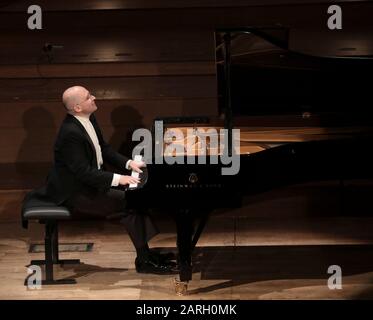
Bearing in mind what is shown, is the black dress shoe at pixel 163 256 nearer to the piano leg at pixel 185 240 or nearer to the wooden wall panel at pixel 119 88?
the piano leg at pixel 185 240

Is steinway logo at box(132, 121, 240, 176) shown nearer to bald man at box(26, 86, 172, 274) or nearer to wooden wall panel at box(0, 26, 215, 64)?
bald man at box(26, 86, 172, 274)

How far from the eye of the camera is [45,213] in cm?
460

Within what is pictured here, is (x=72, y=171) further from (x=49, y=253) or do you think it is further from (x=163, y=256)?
(x=163, y=256)

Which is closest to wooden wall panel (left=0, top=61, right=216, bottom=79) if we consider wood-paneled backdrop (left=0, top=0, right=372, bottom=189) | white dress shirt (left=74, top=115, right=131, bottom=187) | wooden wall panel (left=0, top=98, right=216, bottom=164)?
wood-paneled backdrop (left=0, top=0, right=372, bottom=189)

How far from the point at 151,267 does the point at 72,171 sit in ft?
2.43

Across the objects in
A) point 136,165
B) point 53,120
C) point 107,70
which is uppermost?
point 107,70

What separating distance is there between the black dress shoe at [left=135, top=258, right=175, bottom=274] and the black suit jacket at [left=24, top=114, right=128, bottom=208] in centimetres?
50

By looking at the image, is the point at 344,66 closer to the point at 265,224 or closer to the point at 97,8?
the point at 265,224

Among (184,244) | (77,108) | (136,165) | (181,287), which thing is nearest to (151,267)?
(181,287)

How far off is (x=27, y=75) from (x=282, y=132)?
7.78 feet

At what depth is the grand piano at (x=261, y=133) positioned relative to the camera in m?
4.28

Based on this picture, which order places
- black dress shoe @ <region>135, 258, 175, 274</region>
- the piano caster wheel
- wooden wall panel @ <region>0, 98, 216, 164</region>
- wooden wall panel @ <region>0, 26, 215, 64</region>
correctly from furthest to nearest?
wooden wall panel @ <region>0, 26, 215, 64</region> → wooden wall panel @ <region>0, 98, 216, 164</region> → black dress shoe @ <region>135, 258, 175, 274</region> → the piano caster wheel

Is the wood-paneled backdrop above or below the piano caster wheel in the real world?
above

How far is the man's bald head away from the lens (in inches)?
184
